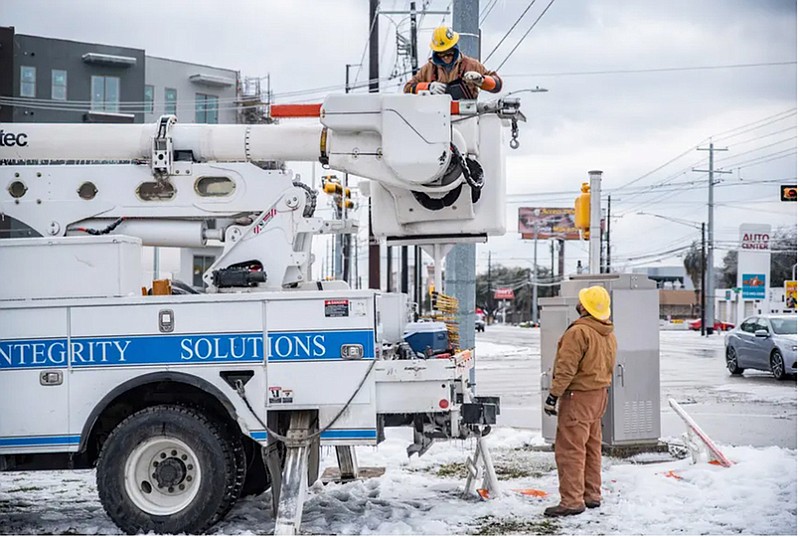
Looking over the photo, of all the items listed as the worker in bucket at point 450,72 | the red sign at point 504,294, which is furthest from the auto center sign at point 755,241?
the red sign at point 504,294

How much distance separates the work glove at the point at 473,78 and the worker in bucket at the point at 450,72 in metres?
0.06

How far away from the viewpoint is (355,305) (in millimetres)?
6953

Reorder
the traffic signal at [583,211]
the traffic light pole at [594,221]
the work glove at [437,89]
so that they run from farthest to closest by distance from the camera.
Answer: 1. the traffic signal at [583,211]
2. the traffic light pole at [594,221]
3. the work glove at [437,89]

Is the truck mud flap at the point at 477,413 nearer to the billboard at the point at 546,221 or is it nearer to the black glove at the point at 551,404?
the black glove at the point at 551,404

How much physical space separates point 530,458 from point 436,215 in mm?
3538

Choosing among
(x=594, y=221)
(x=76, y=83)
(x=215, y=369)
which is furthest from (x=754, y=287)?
(x=215, y=369)

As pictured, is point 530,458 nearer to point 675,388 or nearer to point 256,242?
point 256,242

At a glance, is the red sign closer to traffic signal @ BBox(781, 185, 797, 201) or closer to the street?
the street

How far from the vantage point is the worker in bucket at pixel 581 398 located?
7664mm

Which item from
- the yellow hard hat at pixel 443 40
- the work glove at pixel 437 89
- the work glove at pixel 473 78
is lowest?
the work glove at pixel 437 89

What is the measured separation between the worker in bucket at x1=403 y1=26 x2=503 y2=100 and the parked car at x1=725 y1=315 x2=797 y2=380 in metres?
14.3

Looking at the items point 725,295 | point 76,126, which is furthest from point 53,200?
point 725,295

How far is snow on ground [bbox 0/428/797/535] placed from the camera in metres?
7.30

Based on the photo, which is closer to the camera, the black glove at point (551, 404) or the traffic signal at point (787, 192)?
the black glove at point (551, 404)
